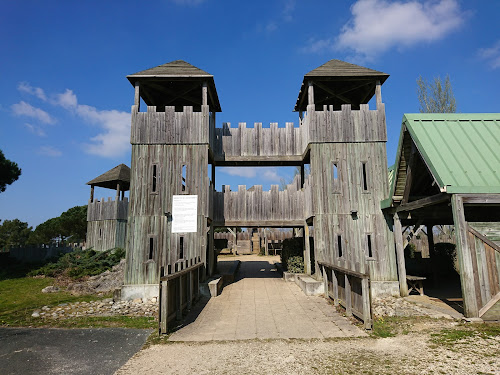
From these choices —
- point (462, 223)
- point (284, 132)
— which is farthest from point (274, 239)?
point (462, 223)

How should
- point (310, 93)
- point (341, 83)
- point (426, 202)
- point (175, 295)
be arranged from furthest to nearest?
point (341, 83)
point (310, 93)
point (426, 202)
point (175, 295)

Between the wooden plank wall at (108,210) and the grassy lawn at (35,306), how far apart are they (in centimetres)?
708

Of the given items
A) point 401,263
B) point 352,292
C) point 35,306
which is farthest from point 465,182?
point 35,306

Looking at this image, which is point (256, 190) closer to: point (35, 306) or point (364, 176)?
point (364, 176)

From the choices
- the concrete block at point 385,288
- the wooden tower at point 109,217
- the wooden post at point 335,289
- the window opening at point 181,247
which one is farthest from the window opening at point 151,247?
the wooden tower at point 109,217

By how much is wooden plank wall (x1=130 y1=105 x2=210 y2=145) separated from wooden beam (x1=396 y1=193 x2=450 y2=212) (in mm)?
8941

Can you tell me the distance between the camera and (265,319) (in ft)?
30.0

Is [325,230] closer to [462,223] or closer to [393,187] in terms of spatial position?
[393,187]

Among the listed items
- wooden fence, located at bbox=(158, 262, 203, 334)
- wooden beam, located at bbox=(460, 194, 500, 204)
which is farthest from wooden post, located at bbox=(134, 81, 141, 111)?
wooden beam, located at bbox=(460, 194, 500, 204)

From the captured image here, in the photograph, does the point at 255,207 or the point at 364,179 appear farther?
the point at 255,207

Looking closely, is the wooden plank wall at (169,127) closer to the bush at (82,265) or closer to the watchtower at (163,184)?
the watchtower at (163,184)

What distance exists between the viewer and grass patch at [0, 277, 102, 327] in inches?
408

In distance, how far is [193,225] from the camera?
14.6 m

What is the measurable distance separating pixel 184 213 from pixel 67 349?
809cm
